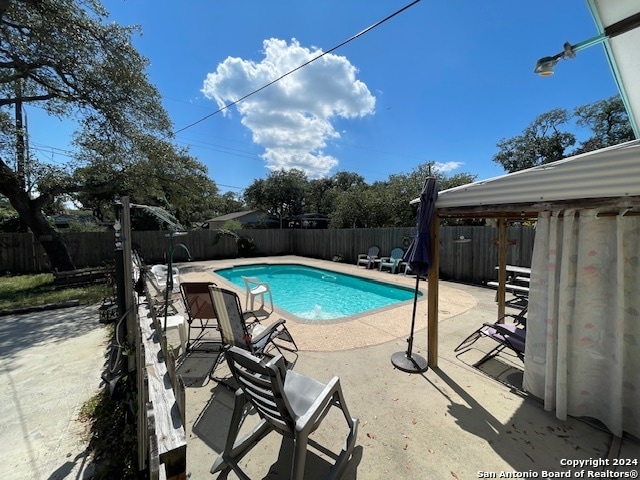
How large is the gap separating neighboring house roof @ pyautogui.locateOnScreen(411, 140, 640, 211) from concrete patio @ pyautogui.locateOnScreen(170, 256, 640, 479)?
1.86m

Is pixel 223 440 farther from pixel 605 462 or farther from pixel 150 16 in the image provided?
pixel 150 16

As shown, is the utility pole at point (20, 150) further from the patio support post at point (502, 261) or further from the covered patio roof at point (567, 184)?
the patio support post at point (502, 261)

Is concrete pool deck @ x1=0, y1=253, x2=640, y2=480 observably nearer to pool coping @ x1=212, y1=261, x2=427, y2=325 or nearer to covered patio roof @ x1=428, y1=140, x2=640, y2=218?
Result: pool coping @ x1=212, y1=261, x2=427, y2=325

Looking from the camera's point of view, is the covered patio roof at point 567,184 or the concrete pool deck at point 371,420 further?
the concrete pool deck at point 371,420

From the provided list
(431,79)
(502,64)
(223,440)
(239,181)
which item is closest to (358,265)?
(431,79)

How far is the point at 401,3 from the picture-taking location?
3.63 metres

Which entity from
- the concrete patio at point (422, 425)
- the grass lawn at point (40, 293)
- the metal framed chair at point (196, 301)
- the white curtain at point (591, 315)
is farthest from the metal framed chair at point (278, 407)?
the grass lawn at point (40, 293)

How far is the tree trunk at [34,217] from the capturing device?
846 cm

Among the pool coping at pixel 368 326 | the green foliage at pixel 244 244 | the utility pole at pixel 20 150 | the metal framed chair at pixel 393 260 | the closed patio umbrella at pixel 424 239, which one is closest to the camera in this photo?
the closed patio umbrella at pixel 424 239

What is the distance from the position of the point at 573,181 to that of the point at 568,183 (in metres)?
0.03

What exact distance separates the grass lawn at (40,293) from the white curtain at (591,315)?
7.99 metres

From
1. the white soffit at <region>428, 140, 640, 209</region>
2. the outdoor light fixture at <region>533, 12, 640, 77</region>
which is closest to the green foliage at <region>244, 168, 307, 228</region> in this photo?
the outdoor light fixture at <region>533, 12, 640, 77</region>

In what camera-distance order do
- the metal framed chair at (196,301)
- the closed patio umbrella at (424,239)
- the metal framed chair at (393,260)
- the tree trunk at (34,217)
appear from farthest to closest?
the metal framed chair at (393,260), the tree trunk at (34,217), the metal framed chair at (196,301), the closed patio umbrella at (424,239)

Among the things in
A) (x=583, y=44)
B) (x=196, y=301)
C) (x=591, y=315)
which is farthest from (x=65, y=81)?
(x=591, y=315)
